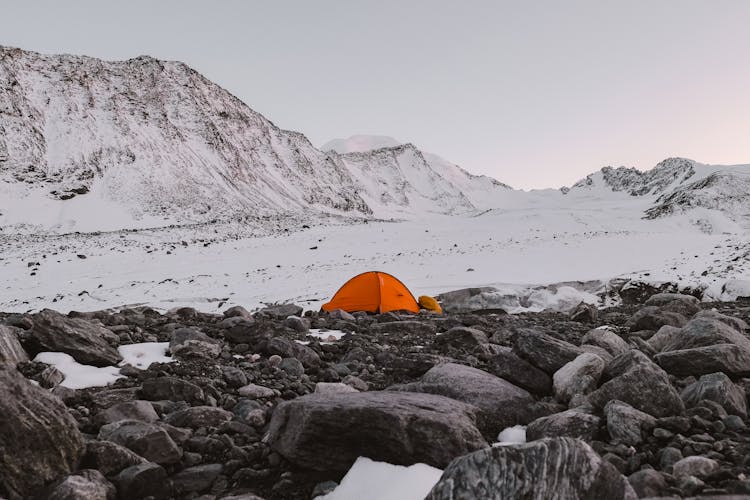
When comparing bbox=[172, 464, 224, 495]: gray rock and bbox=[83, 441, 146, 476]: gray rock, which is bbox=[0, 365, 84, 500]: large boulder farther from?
bbox=[172, 464, 224, 495]: gray rock

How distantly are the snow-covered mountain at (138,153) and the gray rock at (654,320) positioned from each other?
4442 centimetres

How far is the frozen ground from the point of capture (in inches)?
679

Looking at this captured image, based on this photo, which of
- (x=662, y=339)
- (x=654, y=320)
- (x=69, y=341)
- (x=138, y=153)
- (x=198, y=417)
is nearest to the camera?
(x=198, y=417)

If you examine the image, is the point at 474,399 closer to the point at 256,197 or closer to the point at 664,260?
the point at 664,260

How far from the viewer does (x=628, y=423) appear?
387 centimetres

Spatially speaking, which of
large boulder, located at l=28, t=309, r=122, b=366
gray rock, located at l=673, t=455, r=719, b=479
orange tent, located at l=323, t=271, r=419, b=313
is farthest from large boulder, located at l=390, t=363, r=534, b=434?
orange tent, located at l=323, t=271, r=419, b=313

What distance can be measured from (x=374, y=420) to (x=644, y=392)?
94.0 inches

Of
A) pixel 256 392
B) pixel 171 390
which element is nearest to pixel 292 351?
pixel 256 392

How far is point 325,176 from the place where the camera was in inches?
3565

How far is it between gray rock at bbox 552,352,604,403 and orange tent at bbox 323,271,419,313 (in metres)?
8.07

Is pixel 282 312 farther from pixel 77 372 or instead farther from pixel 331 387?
pixel 331 387

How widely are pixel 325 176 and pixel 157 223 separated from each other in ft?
152

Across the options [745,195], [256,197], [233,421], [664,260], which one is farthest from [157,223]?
[745,195]

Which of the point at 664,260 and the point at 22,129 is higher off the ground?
the point at 22,129
